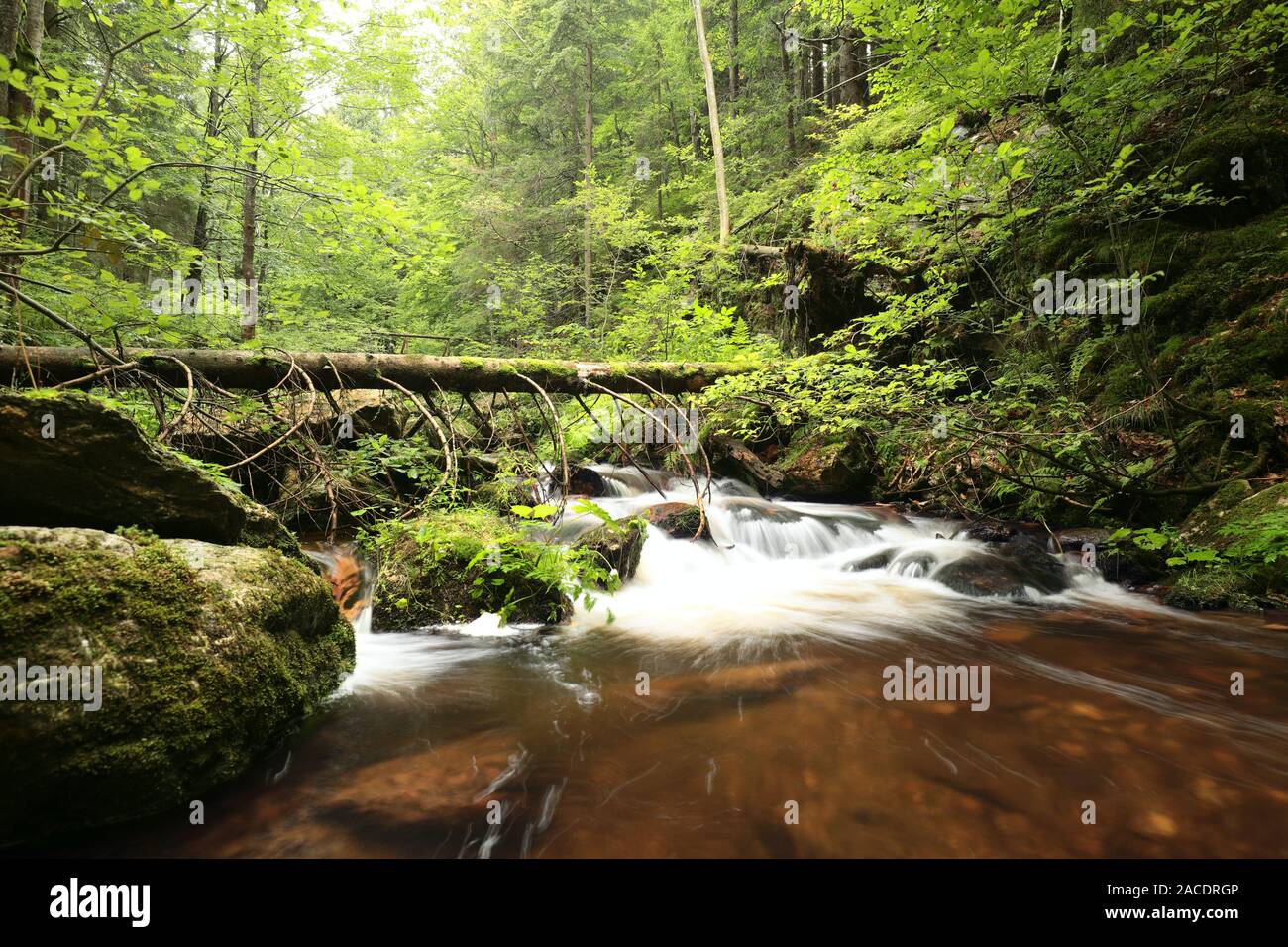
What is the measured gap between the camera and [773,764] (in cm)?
288

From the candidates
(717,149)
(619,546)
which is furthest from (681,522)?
(717,149)

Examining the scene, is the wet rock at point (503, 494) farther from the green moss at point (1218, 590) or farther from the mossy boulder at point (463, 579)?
the green moss at point (1218, 590)

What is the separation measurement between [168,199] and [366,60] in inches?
347

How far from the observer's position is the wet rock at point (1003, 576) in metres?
6.13

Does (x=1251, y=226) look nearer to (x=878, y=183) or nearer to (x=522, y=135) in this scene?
(x=878, y=183)

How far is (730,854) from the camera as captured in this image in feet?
7.30

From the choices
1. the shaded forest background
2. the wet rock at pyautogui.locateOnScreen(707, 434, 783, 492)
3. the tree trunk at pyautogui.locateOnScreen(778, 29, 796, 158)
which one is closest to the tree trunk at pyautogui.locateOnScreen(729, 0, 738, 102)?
the shaded forest background

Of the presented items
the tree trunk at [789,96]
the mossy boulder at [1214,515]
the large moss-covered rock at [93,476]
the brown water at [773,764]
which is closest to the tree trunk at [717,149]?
the tree trunk at [789,96]

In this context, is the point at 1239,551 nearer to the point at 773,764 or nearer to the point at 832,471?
the point at 773,764

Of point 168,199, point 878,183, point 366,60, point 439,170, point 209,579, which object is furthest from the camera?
point 439,170

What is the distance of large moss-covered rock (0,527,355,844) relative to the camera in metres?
2.02

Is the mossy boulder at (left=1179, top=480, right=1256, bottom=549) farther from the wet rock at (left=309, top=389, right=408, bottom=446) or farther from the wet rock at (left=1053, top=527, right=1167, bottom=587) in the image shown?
the wet rock at (left=309, top=389, right=408, bottom=446)

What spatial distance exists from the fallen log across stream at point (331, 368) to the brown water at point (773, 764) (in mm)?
2969
